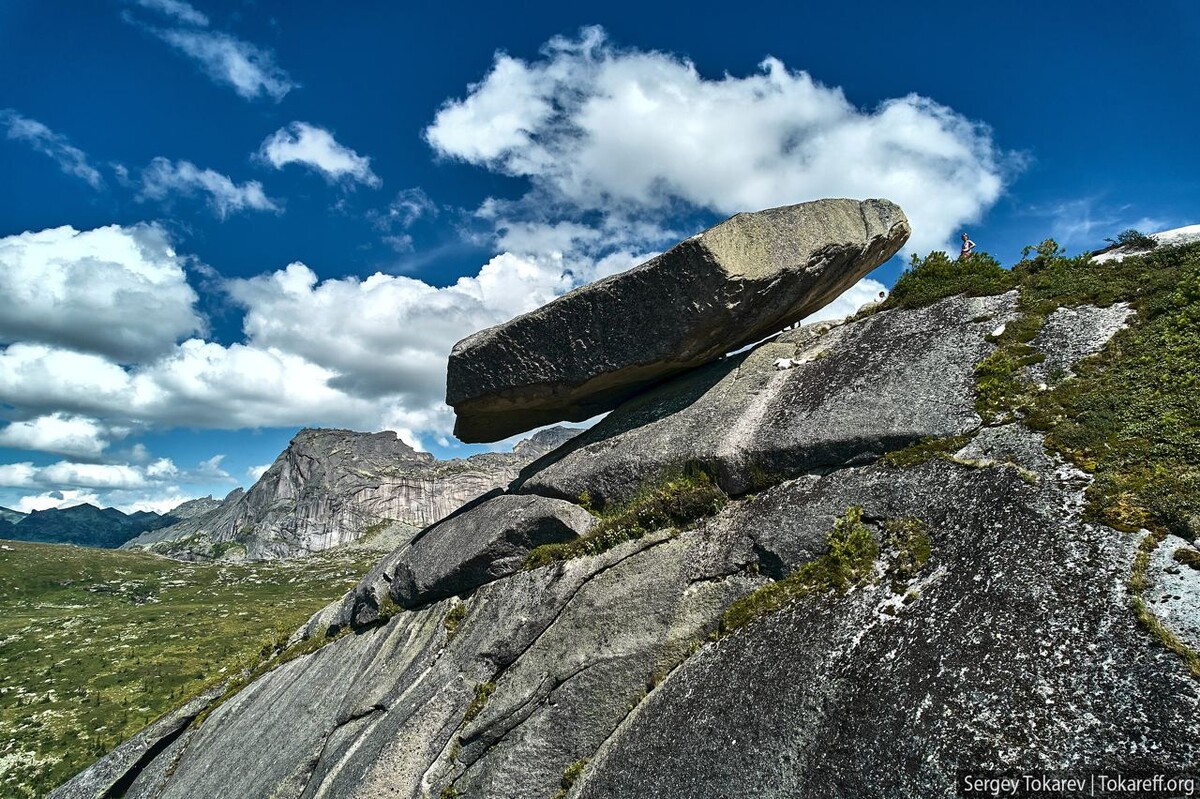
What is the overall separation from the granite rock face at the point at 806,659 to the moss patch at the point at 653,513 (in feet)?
1.67

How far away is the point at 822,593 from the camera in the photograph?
40.4ft

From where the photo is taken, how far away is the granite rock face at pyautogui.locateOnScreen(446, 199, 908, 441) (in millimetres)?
18719

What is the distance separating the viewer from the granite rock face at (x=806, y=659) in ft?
27.2

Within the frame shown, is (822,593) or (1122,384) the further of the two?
(1122,384)

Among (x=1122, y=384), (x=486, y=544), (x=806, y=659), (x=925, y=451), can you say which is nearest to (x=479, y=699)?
(x=486, y=544)

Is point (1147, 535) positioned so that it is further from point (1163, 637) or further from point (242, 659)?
point (242, 659)

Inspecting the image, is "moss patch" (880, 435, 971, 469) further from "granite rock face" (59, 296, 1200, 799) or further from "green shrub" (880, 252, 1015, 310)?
"green shrub" (880, 252, 1015, 310)

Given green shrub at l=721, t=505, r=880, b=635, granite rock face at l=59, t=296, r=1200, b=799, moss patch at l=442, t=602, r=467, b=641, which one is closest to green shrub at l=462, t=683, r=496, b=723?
granite rock face at l=59, t=296, r=1200, b=799

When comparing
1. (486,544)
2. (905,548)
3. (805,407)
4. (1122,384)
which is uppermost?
(805,407)

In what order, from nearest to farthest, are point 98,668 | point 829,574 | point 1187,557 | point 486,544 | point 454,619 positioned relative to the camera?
point 1187,557 < point 829,574 < point 454,619 < point 486,544 < point 98,668

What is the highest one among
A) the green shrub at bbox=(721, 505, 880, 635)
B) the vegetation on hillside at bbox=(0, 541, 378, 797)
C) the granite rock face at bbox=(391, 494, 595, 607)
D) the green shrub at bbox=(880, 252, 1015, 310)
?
the green shrub at bbox=(880, 252, 1015, 310)

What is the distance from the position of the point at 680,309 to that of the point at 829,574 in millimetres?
9446

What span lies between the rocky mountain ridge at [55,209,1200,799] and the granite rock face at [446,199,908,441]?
164cm

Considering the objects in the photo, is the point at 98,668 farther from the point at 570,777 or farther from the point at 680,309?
the point at 680,309
